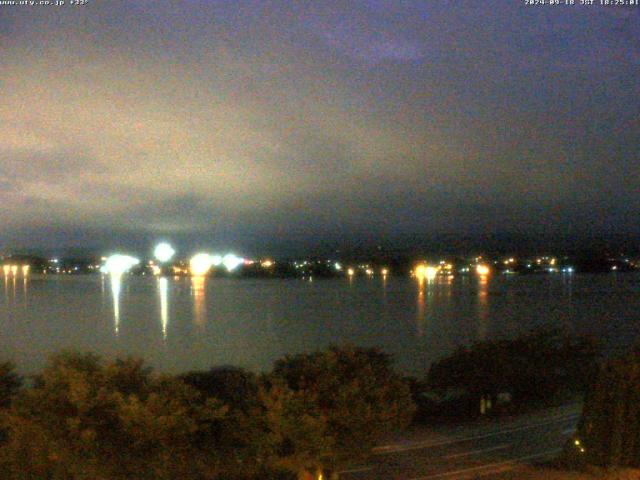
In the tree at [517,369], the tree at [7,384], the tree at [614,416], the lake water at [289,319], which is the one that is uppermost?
the tree at [7,384]

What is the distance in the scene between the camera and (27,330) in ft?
183

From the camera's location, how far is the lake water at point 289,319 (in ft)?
144

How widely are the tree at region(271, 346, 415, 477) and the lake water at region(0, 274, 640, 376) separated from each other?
23.3 meters

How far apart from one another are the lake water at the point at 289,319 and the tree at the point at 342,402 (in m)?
23.3

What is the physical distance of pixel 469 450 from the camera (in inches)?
459

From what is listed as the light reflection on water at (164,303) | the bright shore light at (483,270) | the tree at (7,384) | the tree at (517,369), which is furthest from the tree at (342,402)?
the bright shore light at (483,270)

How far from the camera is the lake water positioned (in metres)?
43.8

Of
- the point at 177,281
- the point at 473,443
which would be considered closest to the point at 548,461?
the point at 473,443

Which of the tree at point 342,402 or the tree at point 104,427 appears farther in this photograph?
the tree at point 342,402

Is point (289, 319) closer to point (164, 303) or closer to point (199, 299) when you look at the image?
point (164, 303)

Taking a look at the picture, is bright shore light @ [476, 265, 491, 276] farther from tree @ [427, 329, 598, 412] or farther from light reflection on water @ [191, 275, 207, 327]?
tree @ [427, 329, 598, 412]

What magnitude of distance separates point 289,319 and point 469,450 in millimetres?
51892

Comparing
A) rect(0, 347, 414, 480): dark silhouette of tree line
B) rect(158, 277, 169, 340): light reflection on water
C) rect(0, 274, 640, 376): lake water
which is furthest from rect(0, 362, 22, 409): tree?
rect(158, 277, 169, 340): light reflection on water

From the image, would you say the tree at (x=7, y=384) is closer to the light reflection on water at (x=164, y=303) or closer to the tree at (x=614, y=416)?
the tree at (x=614, y=416)
